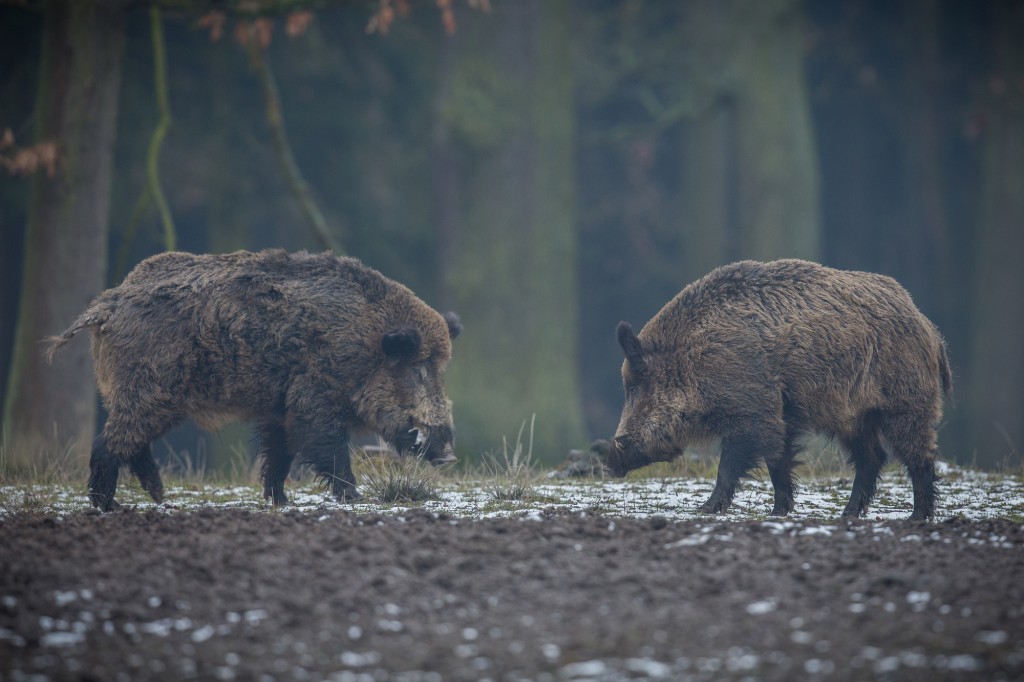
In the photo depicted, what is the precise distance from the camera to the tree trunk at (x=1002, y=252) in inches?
680

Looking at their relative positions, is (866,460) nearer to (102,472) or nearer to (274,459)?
(274,459)

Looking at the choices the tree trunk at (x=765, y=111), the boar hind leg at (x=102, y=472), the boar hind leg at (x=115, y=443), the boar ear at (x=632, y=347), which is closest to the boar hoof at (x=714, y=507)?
the boar ear at (x=632, y=347)

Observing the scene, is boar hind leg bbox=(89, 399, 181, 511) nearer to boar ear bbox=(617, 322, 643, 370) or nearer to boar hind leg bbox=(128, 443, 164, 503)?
boar hind leg bbox=(128, 443, 164, 503)

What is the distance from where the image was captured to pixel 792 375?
7.67 metres

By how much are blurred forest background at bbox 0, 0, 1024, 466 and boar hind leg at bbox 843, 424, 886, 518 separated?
4.43m

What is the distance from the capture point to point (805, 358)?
7648 mm

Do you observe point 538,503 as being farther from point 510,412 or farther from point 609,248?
point 609,248

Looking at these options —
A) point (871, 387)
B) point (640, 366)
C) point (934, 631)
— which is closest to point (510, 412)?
point (640, 366)

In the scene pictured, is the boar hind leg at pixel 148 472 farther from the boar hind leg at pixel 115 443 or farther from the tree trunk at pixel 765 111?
the tree trunk at pixel 765 111

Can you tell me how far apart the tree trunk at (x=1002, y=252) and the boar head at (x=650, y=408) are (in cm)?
1067

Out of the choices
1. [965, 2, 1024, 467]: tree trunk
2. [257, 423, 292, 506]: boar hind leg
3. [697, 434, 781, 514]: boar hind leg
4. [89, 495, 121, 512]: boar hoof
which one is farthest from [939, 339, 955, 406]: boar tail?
[965, 2, 1024, 467]: tree trunk

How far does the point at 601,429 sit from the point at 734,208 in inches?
184

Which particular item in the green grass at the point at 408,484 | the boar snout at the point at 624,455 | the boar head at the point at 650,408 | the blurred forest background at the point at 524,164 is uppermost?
the blurred forest background at the point at 524,164

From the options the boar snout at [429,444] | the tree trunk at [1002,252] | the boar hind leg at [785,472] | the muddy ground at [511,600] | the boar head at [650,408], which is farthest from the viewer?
the tree trunk at [1002,252]
